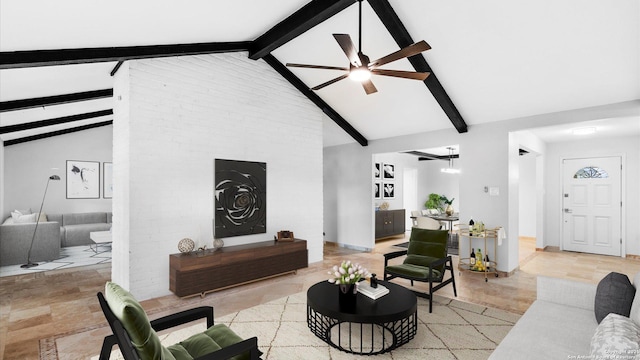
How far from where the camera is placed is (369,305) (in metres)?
2.75

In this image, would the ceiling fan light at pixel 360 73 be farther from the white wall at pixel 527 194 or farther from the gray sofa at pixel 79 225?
the gray sofa at pixel 79 225

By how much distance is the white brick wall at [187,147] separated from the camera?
3.93 meters

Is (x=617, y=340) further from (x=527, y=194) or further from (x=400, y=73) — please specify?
(x=527, y=194)

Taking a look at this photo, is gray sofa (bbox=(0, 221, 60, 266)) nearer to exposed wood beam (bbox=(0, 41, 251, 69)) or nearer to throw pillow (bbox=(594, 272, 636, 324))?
exposed wood beam (bbox=(0, 41, 251, 69))

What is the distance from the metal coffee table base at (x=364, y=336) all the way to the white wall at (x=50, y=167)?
25.6ft

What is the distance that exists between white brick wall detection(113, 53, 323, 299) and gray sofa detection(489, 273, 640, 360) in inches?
150

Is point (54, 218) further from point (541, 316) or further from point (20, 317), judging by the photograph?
point (541, 316)

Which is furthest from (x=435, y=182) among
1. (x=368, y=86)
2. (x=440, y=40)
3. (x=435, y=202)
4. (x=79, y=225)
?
(x=79, y=225)

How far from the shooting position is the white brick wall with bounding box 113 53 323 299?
3.93m

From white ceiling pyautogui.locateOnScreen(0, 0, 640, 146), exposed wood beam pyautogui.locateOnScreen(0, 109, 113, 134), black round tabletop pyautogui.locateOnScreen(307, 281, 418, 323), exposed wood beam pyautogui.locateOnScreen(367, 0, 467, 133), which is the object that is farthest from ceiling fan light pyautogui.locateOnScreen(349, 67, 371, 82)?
exposed wood beam pyautogui.locateOnScreen(0, 109, 113, 134)

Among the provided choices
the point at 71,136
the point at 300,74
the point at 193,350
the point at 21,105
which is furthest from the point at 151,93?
the point at 71,136

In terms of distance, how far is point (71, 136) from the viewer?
786cm

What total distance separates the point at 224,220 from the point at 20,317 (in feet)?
7.81

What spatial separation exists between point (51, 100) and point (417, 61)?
16.7 ft
